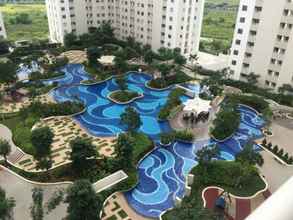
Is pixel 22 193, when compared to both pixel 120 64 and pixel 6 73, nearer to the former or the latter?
pixel 6 73

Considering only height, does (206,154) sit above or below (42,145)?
below

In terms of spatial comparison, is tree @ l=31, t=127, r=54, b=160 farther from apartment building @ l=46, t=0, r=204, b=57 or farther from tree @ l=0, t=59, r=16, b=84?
apartment building @ l=46, t=0, r=204, b=57

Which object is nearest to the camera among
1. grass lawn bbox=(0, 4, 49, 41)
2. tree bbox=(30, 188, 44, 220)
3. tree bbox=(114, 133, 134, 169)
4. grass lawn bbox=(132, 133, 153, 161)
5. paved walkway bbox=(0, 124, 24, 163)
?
tree bbox=(30, 188, 44, 220)

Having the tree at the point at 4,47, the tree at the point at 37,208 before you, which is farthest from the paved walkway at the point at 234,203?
the tree at the point at 4,47

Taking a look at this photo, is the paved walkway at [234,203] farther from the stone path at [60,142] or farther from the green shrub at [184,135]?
the stone path at [60,142]

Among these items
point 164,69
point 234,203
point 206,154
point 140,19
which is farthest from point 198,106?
point 140,19

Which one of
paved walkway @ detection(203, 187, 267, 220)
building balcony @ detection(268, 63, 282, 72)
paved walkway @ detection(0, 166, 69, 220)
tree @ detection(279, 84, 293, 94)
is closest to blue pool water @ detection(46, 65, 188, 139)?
paved walkway @ detection(0, 166, 69, 220)
